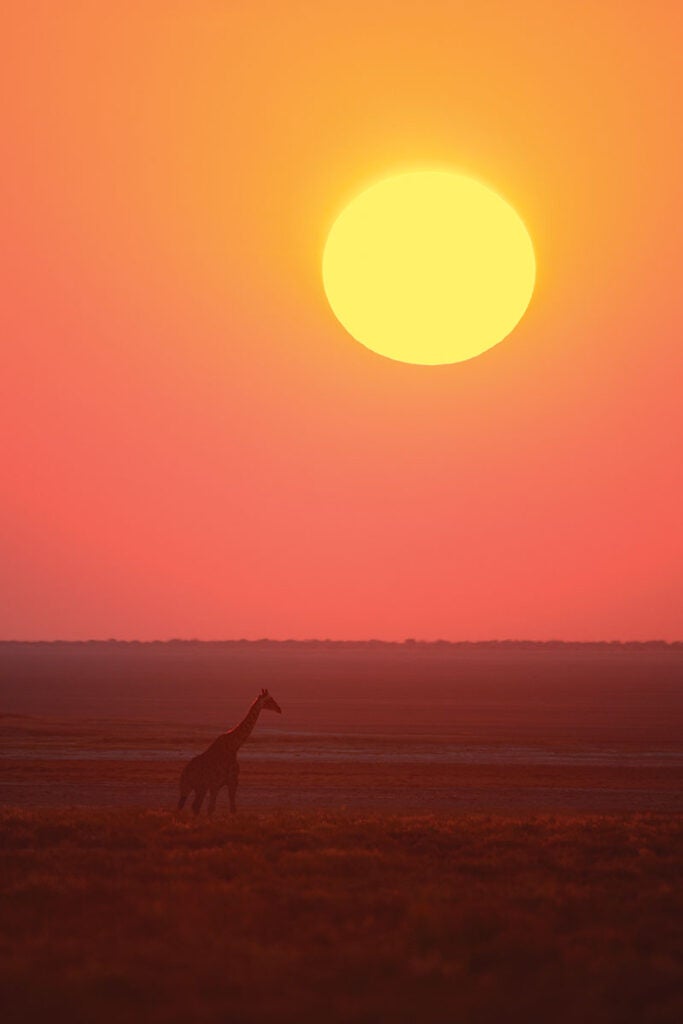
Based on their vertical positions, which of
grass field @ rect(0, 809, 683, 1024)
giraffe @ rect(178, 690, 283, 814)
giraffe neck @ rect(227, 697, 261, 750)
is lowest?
grass field @ rect(0, 809, 683, 1024)

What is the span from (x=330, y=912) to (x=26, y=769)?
2529 centimetres

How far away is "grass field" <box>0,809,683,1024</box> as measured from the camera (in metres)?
10.5

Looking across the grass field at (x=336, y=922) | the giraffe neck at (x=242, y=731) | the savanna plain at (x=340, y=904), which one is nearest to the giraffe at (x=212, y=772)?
the giraffe neck at (x=242, y=731)

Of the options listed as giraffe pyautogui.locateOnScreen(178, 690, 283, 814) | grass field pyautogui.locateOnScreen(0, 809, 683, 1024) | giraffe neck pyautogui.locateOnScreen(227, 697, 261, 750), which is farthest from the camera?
giraffe neck pyautogui.locateOnScreen(227, 697, 261, 750)

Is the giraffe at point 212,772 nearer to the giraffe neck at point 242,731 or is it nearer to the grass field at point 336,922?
the giraffe neck at point 242,731

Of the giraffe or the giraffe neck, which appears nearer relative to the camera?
the giraffe

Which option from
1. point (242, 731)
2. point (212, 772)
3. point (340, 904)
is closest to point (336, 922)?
point (340, 904)

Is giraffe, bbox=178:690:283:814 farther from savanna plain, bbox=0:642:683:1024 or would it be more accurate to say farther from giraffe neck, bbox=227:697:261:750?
savanna plain, bbox=0:642:683:1024

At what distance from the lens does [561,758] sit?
46562mm

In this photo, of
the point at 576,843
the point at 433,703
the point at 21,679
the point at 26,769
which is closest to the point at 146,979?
the point at 576,843

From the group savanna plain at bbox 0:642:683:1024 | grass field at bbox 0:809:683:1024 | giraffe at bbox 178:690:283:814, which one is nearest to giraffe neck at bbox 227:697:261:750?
giraffe at bbox 178:690:283:814

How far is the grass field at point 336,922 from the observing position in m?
10.5

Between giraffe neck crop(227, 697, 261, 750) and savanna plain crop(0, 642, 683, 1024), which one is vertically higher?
giraffe neck crop(227, 697, 261, 750)

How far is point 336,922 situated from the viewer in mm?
13422
